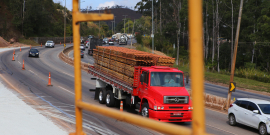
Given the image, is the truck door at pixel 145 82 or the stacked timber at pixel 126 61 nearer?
the truck door at pixel 145 82

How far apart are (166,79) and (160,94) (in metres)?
1.22

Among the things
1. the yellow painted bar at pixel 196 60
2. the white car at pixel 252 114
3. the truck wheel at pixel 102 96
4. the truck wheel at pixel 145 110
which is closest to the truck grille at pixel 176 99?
the truck wheel at pixel 145 110

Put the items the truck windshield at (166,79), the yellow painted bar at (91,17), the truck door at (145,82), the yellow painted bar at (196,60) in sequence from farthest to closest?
1. the truck door at (145,82)
2. the truck windshield at (166,79)
3. the yellow painted bar at (91,17)
4. the yellow painted bar at (196,60)

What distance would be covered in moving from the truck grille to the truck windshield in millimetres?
890

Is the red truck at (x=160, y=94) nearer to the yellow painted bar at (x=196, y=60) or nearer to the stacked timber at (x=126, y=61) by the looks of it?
the stacked timber at (x=126, y=61)

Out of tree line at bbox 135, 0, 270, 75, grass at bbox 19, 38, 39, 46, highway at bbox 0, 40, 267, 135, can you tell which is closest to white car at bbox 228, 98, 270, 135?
highway at bbox 0, 40, 267, 135

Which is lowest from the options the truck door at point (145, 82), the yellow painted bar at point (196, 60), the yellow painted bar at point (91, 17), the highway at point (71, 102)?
the highway at point (71, 102)

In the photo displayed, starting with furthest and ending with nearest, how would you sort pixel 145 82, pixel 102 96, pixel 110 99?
pixel 102 96
pixel 110 99
pixel 145 82

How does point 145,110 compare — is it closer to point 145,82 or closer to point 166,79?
point 145,82

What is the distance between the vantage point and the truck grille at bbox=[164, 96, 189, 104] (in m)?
13.1

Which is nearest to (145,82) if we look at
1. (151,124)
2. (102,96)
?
(102,96)

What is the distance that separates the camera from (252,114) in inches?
569

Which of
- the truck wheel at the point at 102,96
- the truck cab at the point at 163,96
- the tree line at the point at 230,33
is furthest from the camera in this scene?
the tree line at the point at 230,33

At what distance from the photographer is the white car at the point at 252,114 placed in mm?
13633
